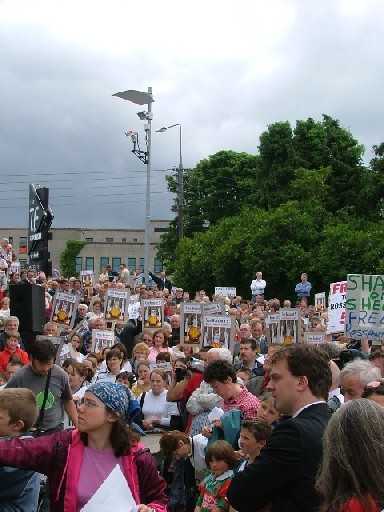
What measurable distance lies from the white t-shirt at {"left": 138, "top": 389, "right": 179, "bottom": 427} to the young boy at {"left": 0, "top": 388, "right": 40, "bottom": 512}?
4538 mm

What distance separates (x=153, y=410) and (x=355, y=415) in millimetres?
6460

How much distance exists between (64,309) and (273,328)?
342 cm

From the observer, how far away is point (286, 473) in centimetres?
369

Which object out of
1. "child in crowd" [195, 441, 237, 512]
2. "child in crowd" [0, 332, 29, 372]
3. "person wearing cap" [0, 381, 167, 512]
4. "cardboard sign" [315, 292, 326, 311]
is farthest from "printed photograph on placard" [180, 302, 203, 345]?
"person wearing cap" [0, 381, 167, 512]

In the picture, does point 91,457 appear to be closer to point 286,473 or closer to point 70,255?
point 286,473

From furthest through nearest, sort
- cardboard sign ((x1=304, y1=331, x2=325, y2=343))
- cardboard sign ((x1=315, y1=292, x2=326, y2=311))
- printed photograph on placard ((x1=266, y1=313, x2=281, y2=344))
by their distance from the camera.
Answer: cardboard sign ((x1=315, y1=292, x2=326, y2=311)), printed photograph on placard ((x1=266, y1=313, x2=281, y2=344)), cardboard sign ((x1=304, y1=331, x2=325, y2=343))

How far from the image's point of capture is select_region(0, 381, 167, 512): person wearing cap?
3938 millimetres

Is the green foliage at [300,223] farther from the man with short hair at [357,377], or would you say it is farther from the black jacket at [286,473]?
the black jacket at [286,473]

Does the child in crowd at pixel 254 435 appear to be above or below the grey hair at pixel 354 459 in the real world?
below

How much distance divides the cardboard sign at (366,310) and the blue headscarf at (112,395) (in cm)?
902

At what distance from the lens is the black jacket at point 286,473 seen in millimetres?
3686

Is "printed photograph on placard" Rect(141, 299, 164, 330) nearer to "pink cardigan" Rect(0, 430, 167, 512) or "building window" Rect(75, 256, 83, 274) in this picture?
"pink cardigan" Rect(0, 430, 167, 512)

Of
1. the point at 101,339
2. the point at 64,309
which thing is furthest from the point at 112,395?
the point at 64,309

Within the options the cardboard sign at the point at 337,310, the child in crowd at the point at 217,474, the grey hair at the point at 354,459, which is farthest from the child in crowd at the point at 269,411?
the cardboard sign at the point at 337,310
